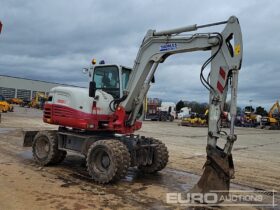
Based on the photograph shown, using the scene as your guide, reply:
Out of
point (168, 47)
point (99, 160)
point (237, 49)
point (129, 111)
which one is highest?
point (168, 47)

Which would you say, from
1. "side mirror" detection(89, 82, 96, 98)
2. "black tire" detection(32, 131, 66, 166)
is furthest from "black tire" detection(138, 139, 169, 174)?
"black tire" detection(32, 131, 66, 166)

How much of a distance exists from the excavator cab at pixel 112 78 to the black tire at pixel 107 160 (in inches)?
62.1

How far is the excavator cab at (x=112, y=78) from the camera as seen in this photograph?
31.1 feet

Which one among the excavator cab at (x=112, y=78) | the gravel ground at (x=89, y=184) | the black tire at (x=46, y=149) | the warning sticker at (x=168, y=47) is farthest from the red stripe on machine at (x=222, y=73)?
the black tire at (x=46, y=149)

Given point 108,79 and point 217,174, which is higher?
point 108,79

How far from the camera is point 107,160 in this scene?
338 inches

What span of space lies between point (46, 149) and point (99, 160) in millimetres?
2510

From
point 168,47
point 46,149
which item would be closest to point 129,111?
point 168,47

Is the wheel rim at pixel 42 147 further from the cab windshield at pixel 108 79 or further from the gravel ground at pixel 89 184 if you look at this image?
the cab windshield at pixel 108 79

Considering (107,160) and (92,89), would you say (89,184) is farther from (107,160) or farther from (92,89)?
(92,89)

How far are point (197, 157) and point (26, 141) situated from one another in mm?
6098

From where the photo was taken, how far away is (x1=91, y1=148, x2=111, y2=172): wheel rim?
861cm

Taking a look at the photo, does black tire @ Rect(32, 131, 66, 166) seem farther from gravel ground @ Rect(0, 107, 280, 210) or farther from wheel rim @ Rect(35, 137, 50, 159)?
gravel ground @ Rect(0, 107, 280, 210)

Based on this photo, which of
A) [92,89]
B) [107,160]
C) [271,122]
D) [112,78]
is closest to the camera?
[107,160]
